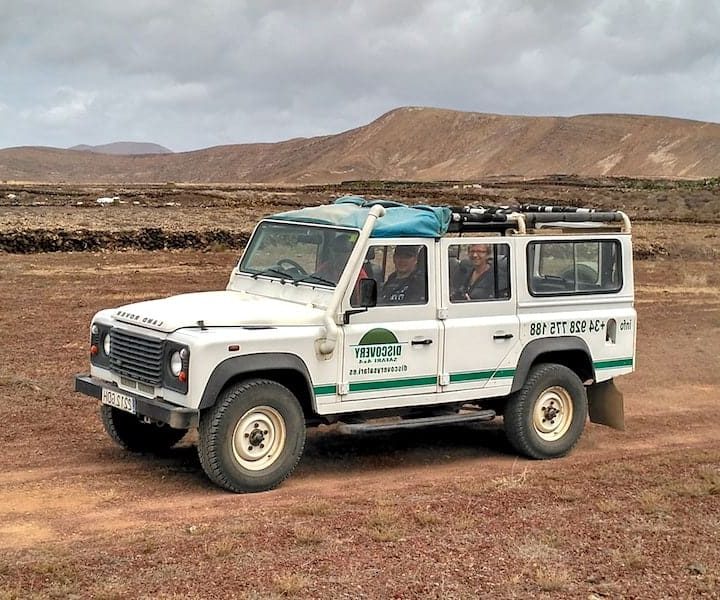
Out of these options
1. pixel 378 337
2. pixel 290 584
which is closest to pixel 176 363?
pixel 378 337

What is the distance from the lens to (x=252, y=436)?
7.25 m

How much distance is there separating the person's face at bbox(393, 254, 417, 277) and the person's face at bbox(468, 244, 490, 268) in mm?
571

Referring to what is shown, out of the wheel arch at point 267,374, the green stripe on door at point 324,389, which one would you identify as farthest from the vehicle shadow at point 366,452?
the wheel arch at point 267,374

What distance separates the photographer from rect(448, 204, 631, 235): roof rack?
328 inches

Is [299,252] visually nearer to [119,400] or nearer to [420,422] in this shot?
[420,422]

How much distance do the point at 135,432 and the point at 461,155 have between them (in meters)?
168

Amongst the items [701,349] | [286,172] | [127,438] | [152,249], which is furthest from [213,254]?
[286,172]

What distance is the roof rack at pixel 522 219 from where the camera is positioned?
328 inches

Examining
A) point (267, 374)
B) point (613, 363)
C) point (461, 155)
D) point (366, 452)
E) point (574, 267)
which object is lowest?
point (366, 452)

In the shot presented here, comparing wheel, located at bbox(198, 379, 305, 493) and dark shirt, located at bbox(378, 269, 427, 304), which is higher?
dark shirt, located at bbox(378, 269, 427, 304)

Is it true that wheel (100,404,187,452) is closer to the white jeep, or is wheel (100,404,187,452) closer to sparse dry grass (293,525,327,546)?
the white jeep

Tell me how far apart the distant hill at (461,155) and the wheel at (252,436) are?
437 ft

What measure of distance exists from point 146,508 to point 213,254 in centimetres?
2254

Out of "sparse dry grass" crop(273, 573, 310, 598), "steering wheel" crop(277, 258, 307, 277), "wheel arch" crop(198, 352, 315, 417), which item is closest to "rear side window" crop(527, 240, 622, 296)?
"steering wheel" crop(277, 258, 307, 277)
